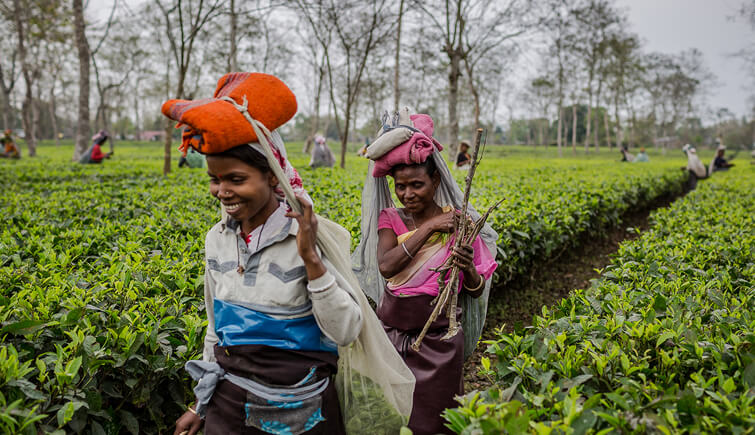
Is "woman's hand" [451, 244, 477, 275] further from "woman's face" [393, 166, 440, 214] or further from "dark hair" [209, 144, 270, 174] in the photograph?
"dark hair" [209, 144, 270, 174]

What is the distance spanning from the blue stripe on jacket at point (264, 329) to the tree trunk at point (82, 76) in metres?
14.8

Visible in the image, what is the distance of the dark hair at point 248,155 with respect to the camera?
1.32 meters

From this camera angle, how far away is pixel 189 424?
59.8 inches

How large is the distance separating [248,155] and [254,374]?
2.19ft

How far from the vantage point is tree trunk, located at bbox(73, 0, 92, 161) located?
1284cm

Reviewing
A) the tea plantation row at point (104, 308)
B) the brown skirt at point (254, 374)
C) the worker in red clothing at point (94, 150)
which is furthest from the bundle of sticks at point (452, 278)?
the worker in red clothing at point (94, 150)

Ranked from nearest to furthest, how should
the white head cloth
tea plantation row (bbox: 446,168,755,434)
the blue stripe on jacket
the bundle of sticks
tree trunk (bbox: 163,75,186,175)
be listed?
tea plantation row (bbox: 446,168,755,434), the blue stripe on jacket, the bundle of sticks, the white head cloth, tree trunk (bbox: 163,75,186,175)

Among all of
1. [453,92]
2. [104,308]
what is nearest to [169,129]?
[104,308]

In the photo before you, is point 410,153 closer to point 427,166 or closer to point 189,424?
point 427,166

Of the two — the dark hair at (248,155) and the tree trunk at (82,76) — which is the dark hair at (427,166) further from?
the tree trunk at (82,76)

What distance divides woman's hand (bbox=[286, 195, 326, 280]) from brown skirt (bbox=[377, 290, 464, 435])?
906 mm

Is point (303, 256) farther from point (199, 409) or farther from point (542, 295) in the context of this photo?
point (542, 295)

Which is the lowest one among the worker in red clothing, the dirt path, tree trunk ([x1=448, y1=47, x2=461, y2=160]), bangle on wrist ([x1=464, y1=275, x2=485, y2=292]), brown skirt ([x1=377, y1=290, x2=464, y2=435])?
the dirt path

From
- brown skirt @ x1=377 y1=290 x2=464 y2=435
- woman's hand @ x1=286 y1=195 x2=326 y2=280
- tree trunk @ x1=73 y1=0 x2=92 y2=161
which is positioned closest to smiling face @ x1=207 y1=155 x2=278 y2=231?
woman's hand @ x1=286 y1=195 x2=326 y2=280
